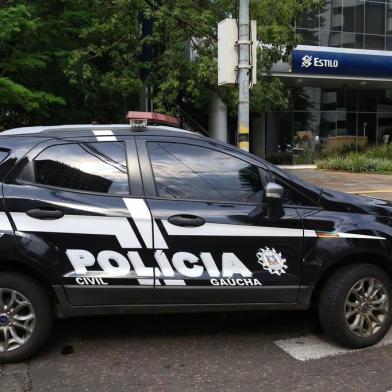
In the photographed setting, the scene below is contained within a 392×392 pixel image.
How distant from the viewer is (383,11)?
90.0 feet

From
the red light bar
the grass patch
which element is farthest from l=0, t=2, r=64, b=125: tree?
the grass patch

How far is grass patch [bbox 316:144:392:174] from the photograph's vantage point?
22.3 meters

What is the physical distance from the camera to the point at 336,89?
28016 millimetres

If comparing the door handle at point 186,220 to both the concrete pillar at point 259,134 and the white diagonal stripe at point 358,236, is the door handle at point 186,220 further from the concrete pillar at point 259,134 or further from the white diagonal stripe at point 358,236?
the concrete pillar at point 259,134

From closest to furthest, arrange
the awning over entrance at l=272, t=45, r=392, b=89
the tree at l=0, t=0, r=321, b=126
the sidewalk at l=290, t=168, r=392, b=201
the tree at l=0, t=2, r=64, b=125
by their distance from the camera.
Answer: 1. the tree at l=0, t=2, r=64, b=125
2. the tree at l=0, t=0, r=321, b=126
3. the sidewalk at l=290, t=168, r=392, b=201
4. the awning over entrance at l=272, t=45, r=392, b=89

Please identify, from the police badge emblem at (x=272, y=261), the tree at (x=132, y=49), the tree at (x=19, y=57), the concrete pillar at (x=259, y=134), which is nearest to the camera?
the police badge emblem at (x=272, y=261)

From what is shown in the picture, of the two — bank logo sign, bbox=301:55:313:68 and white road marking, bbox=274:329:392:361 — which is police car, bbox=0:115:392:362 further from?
bank logo sign, bbox=301:55:313:68

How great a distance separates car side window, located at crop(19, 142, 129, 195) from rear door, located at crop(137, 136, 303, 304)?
188 millimetres

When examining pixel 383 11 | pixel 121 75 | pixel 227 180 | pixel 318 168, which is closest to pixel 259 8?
pixel 121 75

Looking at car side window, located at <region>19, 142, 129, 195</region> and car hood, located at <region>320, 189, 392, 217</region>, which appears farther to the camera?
car hood, located at <region>320, 189, 392, 217</region>

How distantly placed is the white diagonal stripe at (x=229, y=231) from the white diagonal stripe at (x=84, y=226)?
0.27m

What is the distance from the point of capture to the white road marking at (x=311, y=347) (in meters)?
4.34

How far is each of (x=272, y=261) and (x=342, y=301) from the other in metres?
0.62

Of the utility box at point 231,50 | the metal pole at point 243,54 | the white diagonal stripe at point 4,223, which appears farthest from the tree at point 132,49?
the white diagonal stripe at point 4,223
